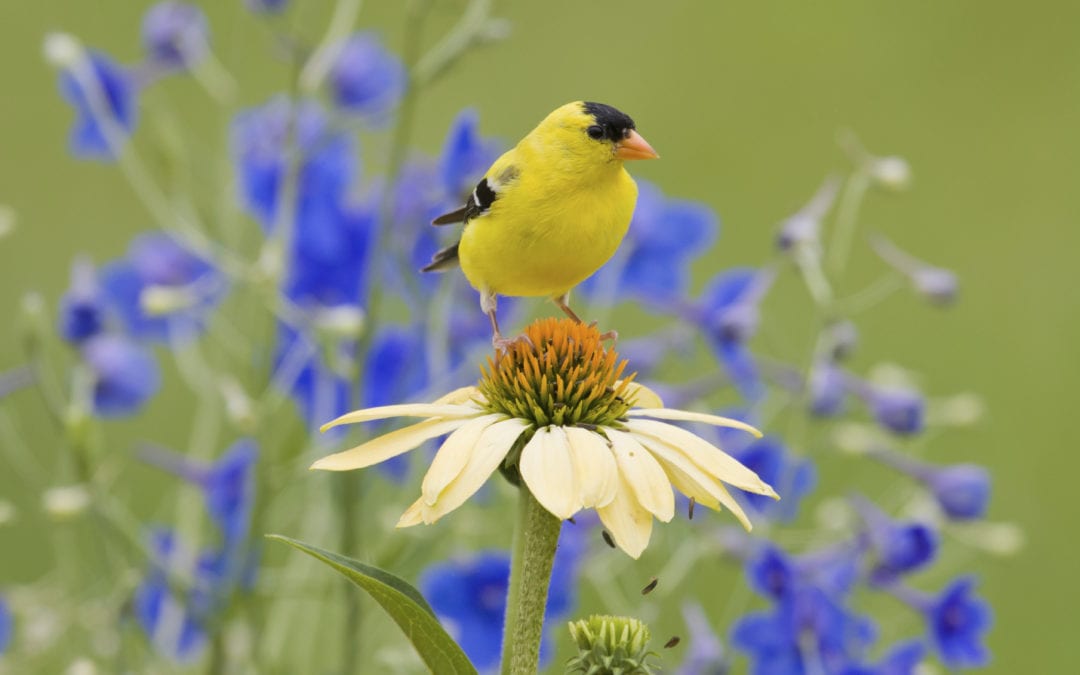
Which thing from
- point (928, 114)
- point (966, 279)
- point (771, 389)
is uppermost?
point (928, 114)

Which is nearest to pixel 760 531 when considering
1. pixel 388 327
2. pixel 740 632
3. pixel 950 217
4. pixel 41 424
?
pixel 740 632

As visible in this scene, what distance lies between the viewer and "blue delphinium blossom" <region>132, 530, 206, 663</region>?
2.47 feet

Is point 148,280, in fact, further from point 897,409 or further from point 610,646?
point 610,646

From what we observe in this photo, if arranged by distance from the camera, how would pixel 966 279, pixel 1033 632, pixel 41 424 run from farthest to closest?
pixel 966 279, pixel 41 424, pixel 1033 632

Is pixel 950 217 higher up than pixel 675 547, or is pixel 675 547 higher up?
pixel 950 217

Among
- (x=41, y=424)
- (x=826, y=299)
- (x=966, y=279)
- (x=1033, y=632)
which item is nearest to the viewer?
(x=826, y=299)

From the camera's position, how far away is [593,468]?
0.37 m

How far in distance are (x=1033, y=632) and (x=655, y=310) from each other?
69 centimetres

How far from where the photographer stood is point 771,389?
0.92m

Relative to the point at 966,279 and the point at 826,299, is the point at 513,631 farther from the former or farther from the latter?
the point at 966,279

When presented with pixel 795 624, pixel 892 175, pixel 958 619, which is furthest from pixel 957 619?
pixel 892 175

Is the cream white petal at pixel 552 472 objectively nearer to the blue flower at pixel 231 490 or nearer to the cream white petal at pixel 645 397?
the cream white petal at pixel 645 397

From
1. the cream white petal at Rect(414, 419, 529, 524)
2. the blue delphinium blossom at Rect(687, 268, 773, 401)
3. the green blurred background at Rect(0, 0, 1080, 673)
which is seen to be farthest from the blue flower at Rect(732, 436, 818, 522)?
the green blurred background at Rect(0, 0, 1080, 673)

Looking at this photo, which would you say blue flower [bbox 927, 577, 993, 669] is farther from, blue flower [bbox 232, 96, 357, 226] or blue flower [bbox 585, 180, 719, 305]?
blue flower [bbox 232, 96, 357, 226]
